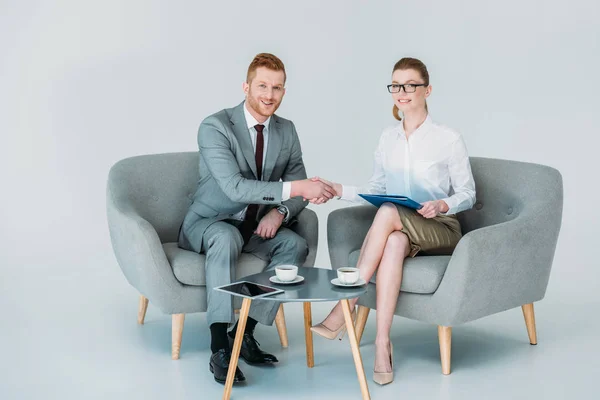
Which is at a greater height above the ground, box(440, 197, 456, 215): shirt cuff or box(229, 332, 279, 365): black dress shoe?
box(440, 197, 456, 215): shirt cuff

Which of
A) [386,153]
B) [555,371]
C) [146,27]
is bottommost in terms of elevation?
[555,371]

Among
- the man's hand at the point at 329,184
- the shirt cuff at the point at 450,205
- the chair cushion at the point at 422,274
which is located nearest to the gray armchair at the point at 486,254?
the chair cushion at the point at 422,274

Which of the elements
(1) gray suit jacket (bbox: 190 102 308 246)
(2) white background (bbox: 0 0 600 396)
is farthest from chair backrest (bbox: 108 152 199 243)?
(2) white background (bbox: 0 0 600 396)

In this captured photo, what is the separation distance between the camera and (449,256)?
4.18 m

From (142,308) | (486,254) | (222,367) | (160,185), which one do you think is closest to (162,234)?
(160,185)

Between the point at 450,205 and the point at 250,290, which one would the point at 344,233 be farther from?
the point at 250,290

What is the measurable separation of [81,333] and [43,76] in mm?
2504

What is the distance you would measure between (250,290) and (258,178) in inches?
40.3

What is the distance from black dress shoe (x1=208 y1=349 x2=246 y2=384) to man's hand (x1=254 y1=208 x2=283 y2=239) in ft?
2.03

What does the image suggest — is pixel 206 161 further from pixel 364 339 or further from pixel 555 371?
pixel 555 371

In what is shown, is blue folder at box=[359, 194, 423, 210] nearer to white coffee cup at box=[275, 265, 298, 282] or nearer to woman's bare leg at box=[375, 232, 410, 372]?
woman's bare leg at box=[375, 232, 410, 372]

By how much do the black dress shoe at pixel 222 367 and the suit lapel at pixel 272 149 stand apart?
0.93m

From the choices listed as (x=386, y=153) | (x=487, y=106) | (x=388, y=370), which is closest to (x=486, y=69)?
(x=487, y=106)

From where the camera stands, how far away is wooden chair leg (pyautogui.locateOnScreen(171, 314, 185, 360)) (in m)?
4.20
